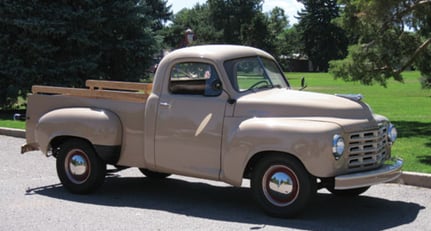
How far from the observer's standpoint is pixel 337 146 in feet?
19.2

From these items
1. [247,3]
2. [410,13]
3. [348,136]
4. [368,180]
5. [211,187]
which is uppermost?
[247,3]

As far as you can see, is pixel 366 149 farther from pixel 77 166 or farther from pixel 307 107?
pixel 77 166

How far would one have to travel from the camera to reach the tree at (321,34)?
81875mm

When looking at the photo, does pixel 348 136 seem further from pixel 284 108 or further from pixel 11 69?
pixel 11 69

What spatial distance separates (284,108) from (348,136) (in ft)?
2.55

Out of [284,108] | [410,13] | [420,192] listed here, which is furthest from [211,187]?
[410,13]

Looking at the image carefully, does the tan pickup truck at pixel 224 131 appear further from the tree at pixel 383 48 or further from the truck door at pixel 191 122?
the tree at pixel 383 48

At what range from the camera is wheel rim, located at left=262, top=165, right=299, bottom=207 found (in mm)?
6094

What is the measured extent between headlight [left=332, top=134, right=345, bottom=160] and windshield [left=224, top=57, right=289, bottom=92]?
1.37 meters

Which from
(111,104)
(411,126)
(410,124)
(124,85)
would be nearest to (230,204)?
(111,104)

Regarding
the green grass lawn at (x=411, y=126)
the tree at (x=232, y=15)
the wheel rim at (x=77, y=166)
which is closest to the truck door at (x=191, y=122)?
the wheel rim at (x=77, y=166)

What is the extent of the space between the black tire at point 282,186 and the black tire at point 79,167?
2.23 metres

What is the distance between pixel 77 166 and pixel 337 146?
350 centimetres

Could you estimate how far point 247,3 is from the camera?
87500 mm
